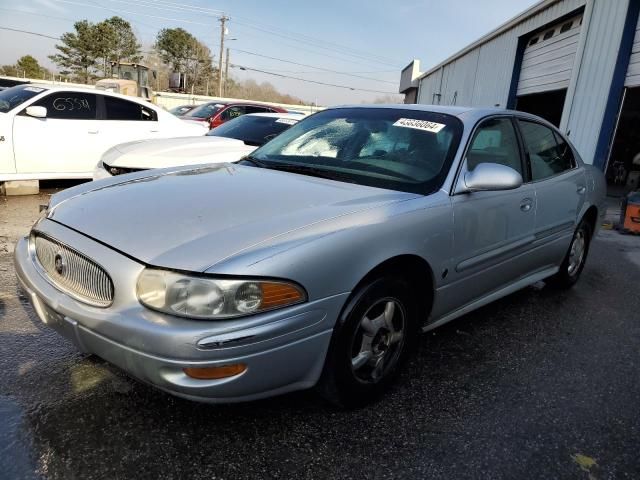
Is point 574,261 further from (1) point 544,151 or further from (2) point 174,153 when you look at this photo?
(2) point 174,153

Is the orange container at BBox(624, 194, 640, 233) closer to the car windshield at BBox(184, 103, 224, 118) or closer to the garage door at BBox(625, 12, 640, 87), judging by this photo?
the garage door at BBox(625, 12, 640, 87)

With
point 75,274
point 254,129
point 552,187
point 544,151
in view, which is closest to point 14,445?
point 75,274

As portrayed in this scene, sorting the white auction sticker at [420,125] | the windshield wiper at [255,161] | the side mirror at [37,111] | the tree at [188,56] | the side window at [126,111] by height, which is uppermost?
the tree at [188,56]

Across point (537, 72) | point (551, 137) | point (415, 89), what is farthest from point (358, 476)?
point (415, 89)

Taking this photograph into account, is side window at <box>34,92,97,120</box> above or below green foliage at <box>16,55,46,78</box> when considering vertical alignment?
below

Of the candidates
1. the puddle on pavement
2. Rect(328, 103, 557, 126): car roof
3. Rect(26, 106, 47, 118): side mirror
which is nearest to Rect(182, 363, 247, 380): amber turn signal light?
the puddle on pavement

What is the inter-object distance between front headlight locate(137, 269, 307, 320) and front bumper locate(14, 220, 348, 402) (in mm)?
30

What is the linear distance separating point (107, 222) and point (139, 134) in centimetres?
613

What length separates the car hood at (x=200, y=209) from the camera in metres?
1.91

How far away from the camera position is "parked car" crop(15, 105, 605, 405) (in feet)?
5.92

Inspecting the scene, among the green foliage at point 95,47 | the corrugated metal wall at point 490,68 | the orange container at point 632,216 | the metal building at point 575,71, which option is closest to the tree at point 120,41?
the green foliage at point 95,47

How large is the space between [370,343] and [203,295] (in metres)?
0.91

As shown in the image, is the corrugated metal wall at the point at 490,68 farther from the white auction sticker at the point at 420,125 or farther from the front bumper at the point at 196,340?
the front bumper at the point at 196,340

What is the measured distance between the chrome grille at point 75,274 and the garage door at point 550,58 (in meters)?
11.9
